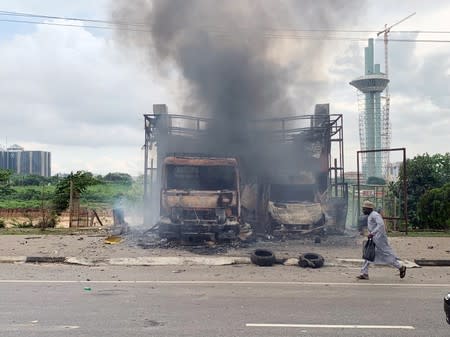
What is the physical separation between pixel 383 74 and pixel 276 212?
131538 millimetres

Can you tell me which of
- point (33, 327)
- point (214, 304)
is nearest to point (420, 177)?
point (214, 304)

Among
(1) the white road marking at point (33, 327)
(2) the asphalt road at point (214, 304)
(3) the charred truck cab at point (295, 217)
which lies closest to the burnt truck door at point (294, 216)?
(3) the charred truck cab at point (295, 217)

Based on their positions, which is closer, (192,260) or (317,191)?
(192,260)

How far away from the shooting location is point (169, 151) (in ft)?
49.4

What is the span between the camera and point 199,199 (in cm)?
1295

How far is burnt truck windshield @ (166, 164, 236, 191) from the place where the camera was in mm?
13781

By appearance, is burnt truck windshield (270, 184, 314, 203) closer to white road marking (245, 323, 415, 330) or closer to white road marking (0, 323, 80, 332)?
white road marking (245, 323, 415, 330)

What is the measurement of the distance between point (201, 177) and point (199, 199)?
1.16 metres

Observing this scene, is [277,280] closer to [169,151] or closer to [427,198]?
[169,151]

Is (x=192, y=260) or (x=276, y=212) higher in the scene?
(x=276, y=212)

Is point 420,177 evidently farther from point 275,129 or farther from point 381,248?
point 381,248

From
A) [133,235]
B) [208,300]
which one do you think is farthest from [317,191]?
[208,300]

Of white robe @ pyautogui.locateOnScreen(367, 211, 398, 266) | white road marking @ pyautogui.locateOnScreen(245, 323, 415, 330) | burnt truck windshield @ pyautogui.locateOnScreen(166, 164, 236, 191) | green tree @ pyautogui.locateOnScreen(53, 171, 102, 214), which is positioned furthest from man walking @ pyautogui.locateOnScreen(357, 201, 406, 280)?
green tree @ pyautogui.locateOnScreen(53, 171, 102, 214)

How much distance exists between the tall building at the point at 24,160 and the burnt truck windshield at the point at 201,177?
9375 centimetres
